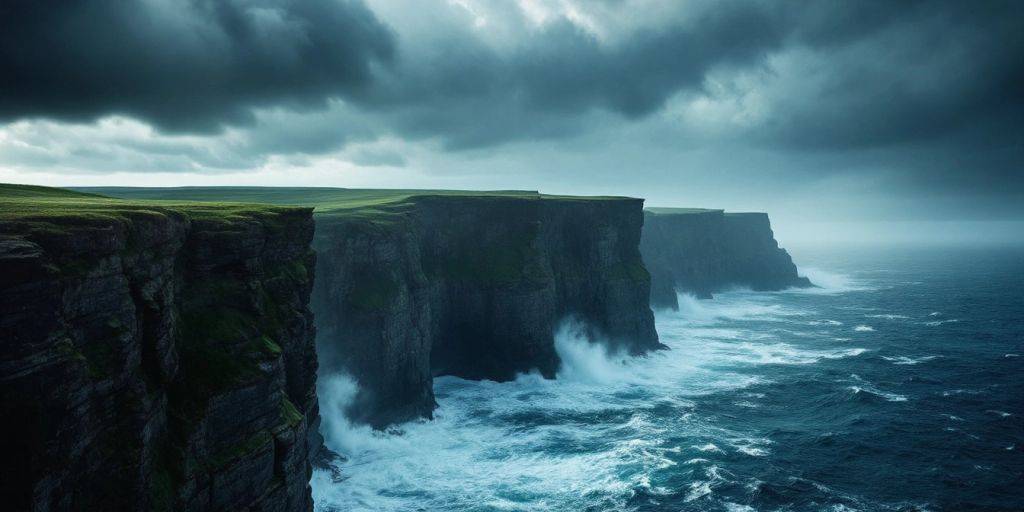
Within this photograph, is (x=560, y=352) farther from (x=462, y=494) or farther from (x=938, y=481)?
(x=938, y=481)

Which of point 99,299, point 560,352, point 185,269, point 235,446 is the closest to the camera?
point 99,299

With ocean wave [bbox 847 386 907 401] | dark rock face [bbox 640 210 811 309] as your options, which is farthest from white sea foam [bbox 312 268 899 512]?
dark rock face [bbox 640 210 811 309]

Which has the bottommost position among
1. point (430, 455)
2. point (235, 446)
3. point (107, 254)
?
point (430, 455)

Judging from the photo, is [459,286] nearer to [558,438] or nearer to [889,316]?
[558,438]

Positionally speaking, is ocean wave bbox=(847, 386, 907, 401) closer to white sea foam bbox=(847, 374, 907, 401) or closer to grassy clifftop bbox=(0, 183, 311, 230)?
white sea foam bbox=(847, 374, 907, 401)

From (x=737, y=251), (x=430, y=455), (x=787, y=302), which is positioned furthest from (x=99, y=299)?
(x=737, y=251)

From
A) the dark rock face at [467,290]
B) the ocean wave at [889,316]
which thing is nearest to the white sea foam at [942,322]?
the ocean wave at [889,316]

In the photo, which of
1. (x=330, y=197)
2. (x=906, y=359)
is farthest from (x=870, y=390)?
(x=330, y=197)

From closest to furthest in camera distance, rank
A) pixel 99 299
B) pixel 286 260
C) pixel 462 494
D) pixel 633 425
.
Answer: pixel 99 299
pixel 286 260
pixel 462 494
pixel 633 425

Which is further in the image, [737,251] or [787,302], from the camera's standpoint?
[737,251]
